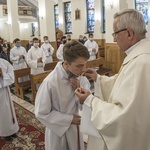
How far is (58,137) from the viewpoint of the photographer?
2.02m

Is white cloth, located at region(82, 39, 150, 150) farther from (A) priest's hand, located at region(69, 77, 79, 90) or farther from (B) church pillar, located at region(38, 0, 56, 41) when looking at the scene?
(B) church pillar, located at region(38, 0, 56, 41)

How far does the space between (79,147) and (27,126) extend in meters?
2.43

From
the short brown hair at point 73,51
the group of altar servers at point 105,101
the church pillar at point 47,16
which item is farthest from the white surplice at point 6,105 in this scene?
the church pillar at point 47,16

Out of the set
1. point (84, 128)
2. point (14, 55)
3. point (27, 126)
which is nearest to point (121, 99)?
point (84, 128)

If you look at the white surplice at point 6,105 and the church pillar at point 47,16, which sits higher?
the church pillar at point 47,16

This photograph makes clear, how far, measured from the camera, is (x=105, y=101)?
1724mm

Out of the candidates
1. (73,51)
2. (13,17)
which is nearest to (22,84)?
(73,51)

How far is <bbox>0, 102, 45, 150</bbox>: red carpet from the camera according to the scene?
3533 millimetres

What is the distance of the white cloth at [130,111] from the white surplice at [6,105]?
254 centimetres

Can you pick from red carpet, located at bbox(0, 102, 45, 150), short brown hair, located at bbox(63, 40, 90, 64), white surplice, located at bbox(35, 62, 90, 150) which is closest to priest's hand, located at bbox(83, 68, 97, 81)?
white surplice, located at bbox(35, 62, 90, 150)

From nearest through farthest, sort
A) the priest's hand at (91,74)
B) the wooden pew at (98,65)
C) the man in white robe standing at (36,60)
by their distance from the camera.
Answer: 1. the priest's hand at (91,74)
2. the man in white robe standing at (36,60)
3. the wooden pew at (98,65)

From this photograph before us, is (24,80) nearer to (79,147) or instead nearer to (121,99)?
(79,147)

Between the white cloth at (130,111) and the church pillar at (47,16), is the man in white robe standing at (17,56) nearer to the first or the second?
the church pillar at (47,16)

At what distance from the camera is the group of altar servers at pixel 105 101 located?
1392mm
